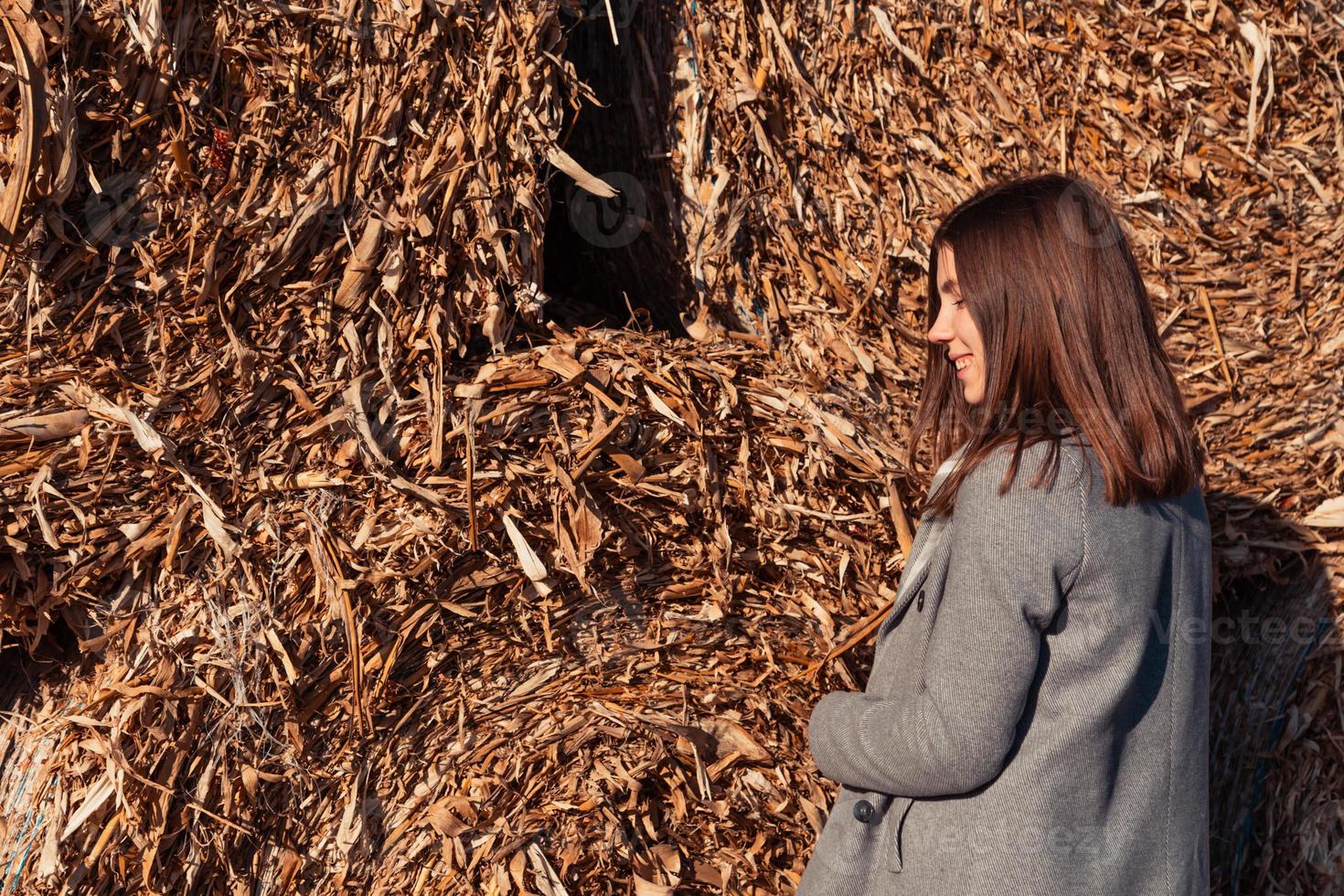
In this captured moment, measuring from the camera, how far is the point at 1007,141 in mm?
1574

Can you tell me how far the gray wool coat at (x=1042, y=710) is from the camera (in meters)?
0.99

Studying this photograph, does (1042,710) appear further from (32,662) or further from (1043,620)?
(32,662)

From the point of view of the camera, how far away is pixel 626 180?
5.17 feet

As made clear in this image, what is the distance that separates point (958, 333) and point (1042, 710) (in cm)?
38

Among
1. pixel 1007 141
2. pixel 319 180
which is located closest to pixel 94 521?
pixel 319 180

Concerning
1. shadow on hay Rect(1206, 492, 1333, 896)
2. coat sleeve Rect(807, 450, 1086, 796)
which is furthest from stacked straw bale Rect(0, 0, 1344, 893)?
coat sleeve Rect(807, 450, 1086, 796)

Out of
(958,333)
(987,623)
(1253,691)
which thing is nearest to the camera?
(987,623)

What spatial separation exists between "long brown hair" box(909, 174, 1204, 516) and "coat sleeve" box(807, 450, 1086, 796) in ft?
0.22

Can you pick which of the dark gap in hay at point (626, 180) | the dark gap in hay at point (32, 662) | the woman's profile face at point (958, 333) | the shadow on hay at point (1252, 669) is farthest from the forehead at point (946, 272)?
the dark gap in hay at point (32, 662)

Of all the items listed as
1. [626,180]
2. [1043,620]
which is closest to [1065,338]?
[1043,620]

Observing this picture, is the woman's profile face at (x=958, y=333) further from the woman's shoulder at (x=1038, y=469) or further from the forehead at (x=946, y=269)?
the woman's shoulder at (x=1038, y=469)

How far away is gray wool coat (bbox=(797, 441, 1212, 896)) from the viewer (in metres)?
0.99

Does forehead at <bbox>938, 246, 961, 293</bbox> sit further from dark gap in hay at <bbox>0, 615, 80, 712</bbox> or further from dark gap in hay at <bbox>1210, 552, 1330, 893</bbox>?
dark gap in hay at <bbox>0, 615, 80, 712</bbox>

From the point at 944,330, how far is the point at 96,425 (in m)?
0.88
